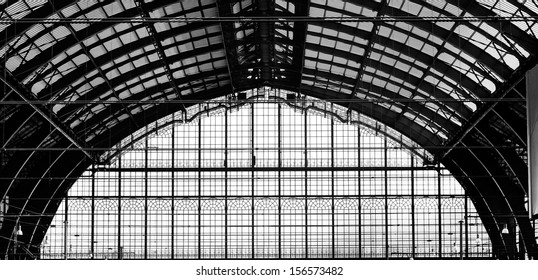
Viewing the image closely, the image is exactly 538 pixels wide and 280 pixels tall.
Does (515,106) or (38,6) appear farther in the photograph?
(515,106)

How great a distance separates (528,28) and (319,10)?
39.7ft

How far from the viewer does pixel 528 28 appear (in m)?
38.0

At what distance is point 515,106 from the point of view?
159 ft

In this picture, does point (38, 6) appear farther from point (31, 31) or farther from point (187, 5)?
point (187, 5)

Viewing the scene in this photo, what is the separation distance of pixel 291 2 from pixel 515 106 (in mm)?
13750
